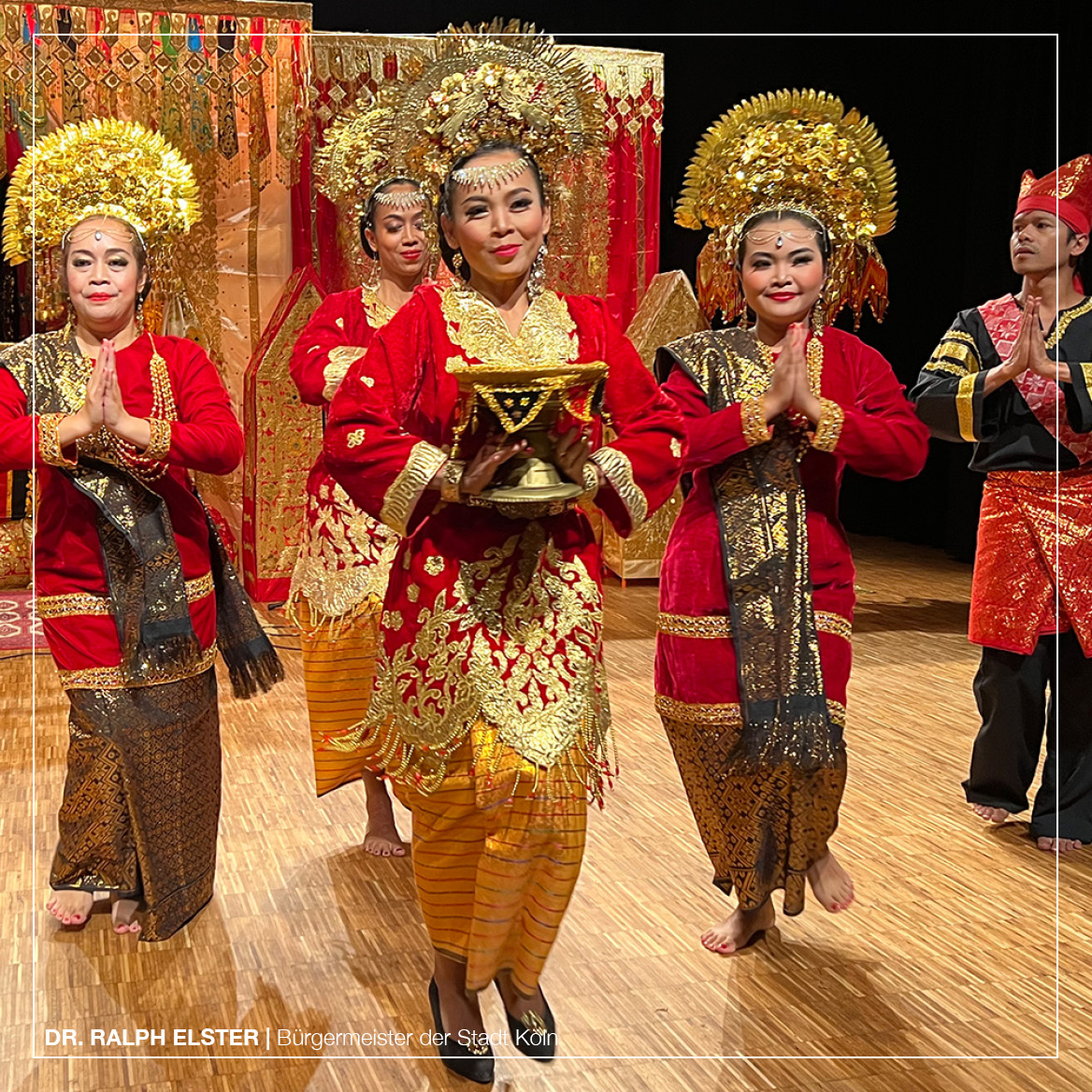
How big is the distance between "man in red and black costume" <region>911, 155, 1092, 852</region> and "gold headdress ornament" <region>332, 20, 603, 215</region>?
1557mm

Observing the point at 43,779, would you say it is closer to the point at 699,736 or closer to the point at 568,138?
the point at 699,736

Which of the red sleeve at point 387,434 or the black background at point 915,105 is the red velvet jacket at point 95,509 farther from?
the black background at point 915,105

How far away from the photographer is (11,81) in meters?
6.31

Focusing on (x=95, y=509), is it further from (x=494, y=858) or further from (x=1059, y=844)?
(x=1059, y=844)

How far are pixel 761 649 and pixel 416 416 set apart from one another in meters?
0.88

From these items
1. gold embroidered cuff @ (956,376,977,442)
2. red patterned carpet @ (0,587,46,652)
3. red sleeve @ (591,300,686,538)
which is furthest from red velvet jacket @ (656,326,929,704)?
red patterned carpet @ (0,587,46,652)

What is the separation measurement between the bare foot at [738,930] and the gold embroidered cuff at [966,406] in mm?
1366

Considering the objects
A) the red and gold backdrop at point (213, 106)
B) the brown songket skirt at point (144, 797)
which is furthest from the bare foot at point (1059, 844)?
the red and gold backdrop at point (213, 106)

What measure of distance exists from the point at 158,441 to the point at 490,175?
971 millimetres

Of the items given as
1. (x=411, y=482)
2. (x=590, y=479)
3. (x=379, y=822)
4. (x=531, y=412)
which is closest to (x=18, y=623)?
(x=379, y=822)

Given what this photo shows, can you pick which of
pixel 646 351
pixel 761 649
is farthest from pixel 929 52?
pixel 761 649

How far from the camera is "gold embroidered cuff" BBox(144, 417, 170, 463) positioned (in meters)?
2.77

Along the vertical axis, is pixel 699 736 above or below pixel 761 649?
below

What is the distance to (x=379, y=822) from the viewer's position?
3.56m
